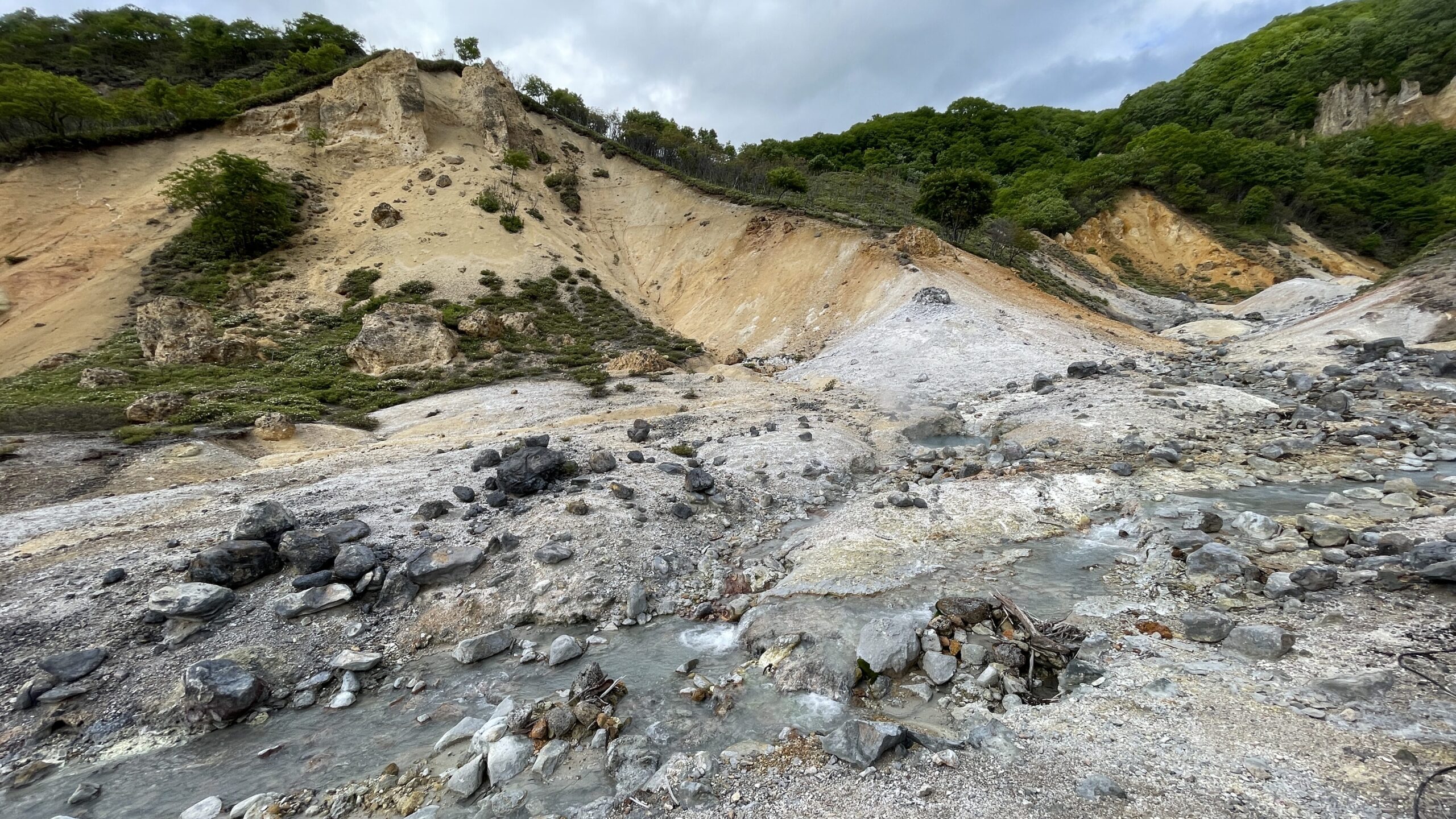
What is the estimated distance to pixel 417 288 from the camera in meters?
36.8

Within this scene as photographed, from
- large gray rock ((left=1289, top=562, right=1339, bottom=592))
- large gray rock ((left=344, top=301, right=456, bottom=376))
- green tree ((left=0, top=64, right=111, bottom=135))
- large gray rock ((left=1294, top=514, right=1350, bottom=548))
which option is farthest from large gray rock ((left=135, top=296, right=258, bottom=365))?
large gray rock ((left=1294, top=514, right=1350, bottom=548))

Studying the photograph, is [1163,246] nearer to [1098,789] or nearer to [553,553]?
[1098,789]

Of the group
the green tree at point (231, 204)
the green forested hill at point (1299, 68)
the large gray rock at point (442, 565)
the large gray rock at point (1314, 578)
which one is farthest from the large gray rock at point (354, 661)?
the green forested hill at point (1299, 68)

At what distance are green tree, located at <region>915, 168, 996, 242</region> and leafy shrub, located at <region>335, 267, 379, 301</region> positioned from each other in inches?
1688

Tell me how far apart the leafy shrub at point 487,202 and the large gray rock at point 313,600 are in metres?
44.6

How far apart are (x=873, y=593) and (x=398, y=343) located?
2878cm

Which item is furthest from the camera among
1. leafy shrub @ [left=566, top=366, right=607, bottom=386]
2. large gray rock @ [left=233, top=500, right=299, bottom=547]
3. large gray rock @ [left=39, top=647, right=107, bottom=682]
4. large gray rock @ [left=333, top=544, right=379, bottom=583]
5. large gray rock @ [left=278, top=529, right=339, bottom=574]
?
leafy shrub @ [left=566, top=366, right=607, bottom=386]

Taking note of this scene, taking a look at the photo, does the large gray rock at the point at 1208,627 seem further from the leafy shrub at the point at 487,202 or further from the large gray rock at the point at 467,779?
the leafy shrub at the point at 487,202

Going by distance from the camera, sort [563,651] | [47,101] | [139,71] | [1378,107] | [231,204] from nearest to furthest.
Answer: [563,651], [231,204], [47,101], [1378,107], [139,71]

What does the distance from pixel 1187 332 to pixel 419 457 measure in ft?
140

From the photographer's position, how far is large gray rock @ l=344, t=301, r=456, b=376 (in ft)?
89.5

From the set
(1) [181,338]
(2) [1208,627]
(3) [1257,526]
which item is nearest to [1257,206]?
(3) [1257,526]

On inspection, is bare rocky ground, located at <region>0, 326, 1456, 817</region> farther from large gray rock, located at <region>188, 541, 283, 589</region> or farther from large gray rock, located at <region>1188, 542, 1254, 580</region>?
large gray rock, located at <region>188, 541, 283, 589</region>

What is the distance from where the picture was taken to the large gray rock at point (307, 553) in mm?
9164
